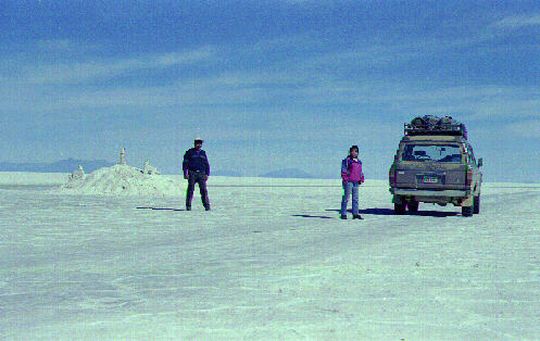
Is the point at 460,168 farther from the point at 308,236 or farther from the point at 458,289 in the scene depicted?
the point at 458,289

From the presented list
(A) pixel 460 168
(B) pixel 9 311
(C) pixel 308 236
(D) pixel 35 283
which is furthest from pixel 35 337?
(A) pixel 460 168

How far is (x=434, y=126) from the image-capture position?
2189 cm

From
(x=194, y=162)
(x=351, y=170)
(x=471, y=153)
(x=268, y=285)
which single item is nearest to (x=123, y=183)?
(x=194, y=162)

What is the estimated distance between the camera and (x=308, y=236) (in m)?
13.3

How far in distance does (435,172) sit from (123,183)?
66.4ft

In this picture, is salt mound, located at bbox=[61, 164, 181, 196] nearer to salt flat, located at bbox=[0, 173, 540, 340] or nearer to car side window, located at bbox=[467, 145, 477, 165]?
car side window, located at bbox=[467, 145, 477, 165]

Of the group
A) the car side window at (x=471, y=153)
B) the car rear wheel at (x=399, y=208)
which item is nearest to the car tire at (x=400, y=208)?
the car rear wheel at (x=399, y=208)

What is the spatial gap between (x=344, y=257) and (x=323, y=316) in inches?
159

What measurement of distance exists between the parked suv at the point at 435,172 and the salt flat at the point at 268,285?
19.6ft

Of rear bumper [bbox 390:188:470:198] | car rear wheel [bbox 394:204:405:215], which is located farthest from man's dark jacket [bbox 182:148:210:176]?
car rear wheel [bbox 394:204:405:215]

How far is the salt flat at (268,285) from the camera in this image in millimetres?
5238

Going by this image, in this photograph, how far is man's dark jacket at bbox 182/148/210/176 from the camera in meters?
20.9

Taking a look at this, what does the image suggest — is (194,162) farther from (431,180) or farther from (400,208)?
(431,180)

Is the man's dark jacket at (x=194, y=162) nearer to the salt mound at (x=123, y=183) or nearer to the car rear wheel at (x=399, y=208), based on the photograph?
the car rear wheel at (x=399, y=208)
